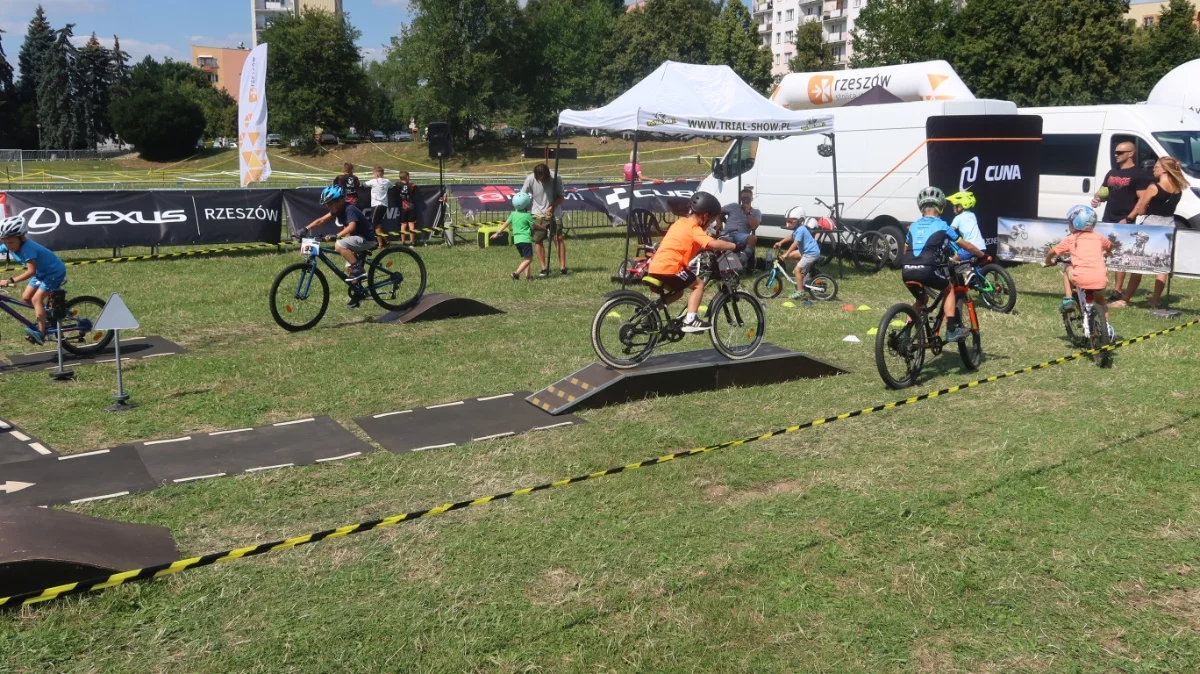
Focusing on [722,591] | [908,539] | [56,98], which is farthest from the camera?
[56,98]

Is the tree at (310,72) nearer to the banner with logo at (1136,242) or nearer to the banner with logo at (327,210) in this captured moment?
the banner with logo at (327,210)

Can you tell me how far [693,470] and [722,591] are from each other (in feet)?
6.06

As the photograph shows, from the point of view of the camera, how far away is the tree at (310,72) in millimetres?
70500

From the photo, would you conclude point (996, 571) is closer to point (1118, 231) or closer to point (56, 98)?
point (1118, 231)

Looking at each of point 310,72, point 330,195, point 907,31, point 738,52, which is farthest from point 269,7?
point 330,195

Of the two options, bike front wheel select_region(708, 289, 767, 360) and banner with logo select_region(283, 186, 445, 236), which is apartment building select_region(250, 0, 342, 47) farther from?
bike front wheel select_region(708, 289, 767, 360)

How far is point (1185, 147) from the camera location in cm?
1695

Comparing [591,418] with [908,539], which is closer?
[908,539]

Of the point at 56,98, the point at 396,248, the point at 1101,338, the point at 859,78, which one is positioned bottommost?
the point at 1101,338

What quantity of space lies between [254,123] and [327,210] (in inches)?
132

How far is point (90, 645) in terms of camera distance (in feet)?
14.0


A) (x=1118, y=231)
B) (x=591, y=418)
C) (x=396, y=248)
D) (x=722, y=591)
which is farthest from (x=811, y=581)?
(x=1118, y=231)

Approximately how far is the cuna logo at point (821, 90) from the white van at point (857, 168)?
1892 millimetres

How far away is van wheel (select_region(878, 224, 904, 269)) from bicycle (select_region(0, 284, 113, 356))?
12.6 m
